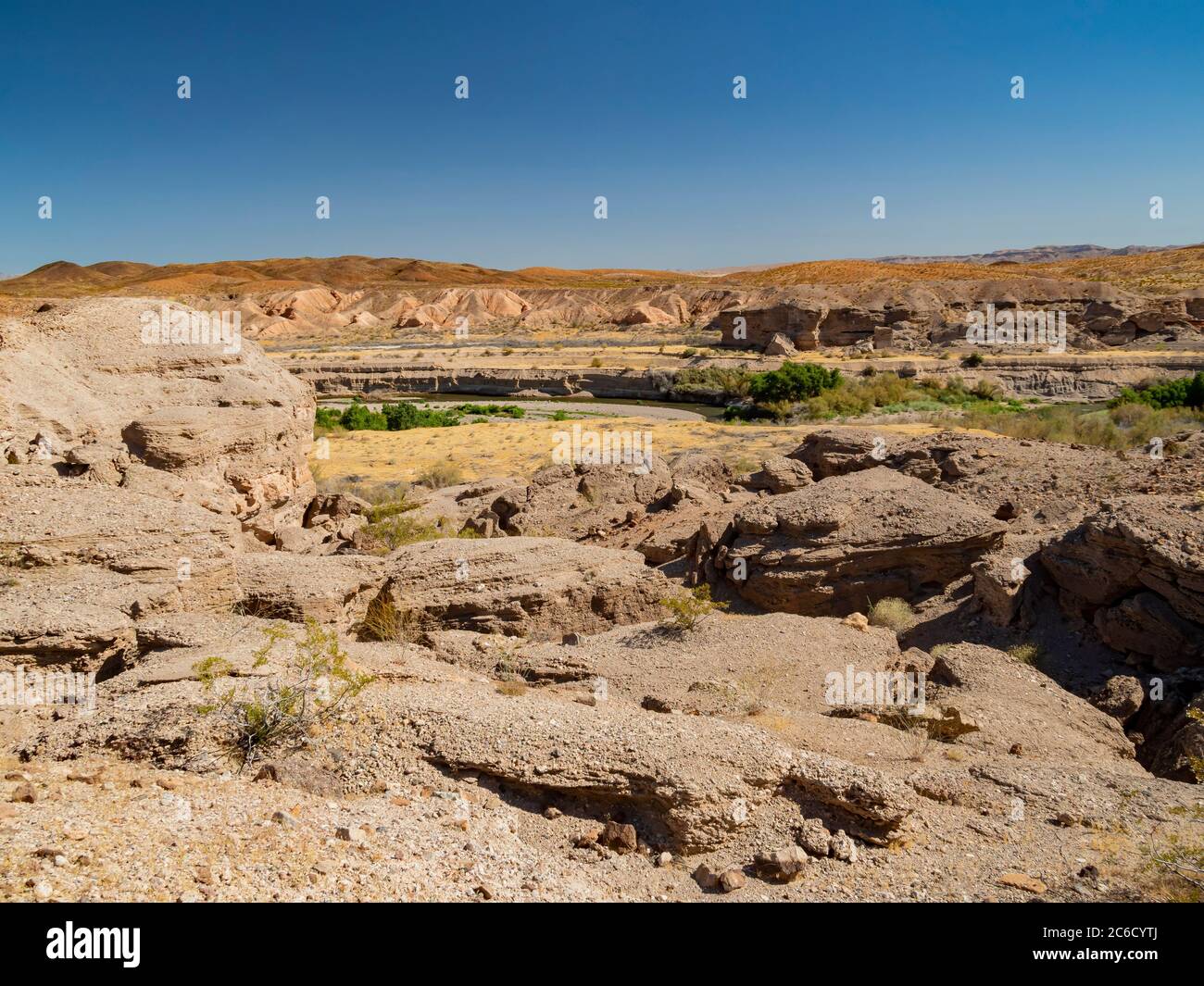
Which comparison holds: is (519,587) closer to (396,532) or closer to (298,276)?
(396,532)

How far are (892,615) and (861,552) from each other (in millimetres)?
762

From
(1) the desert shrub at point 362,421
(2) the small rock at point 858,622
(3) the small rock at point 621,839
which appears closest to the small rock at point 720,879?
(3) the small rock at point 621,839

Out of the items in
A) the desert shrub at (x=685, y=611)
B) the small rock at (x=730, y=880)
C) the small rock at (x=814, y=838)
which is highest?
the desert shrub at (x=685, y=611)

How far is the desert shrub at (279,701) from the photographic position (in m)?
4.67

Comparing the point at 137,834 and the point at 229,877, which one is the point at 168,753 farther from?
the point at 229,877

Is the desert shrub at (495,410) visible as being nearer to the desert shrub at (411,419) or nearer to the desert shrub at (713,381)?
the desert shrub at (411,419)

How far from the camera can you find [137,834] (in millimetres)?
3598

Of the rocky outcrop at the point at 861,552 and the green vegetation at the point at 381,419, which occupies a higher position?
the green vegetation at the point at 381,419

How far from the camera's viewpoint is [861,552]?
364 inches

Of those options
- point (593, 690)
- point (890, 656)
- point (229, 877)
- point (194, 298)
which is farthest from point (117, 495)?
point (194, 298)

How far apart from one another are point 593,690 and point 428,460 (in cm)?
1543

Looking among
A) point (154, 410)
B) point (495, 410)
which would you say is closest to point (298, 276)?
point (495, 410)

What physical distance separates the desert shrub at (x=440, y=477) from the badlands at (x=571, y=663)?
230 cm

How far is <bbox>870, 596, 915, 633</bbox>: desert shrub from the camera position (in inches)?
351
